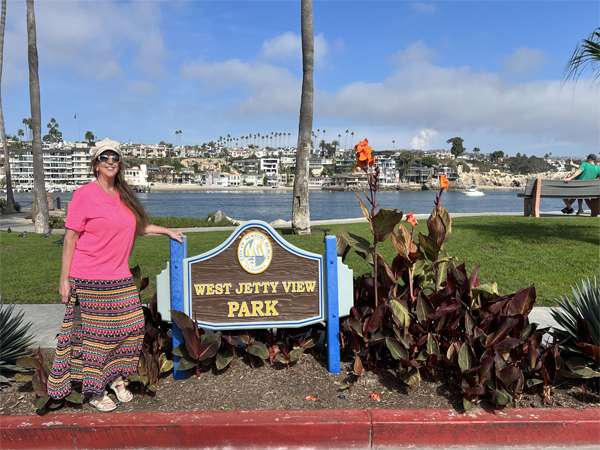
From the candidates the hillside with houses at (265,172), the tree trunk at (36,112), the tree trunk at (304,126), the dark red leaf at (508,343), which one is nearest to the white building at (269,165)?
the hillside with houses at (265,172)

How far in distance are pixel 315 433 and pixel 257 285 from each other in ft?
3.79

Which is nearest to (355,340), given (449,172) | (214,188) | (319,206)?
(319,206)

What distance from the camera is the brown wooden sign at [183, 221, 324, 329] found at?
3482 mm

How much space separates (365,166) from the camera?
134 inches

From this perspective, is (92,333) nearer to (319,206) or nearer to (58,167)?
(319,206)

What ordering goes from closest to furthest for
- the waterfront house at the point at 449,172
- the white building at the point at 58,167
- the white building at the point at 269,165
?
1. the white building at the point at 58,167
2. the waterfront house at the point at 449,172
3. the white building at the point at 269,165

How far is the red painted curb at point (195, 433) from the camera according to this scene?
2.89m

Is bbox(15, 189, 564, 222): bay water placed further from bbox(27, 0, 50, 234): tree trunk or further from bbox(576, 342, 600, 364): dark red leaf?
bbox(576, 342, 600, 364): dark red leaf

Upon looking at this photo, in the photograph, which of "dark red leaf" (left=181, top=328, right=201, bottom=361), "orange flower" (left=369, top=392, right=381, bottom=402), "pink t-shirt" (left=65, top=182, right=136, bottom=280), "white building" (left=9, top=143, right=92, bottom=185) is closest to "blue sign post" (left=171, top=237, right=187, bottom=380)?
"dark red leaf" (left=181, top=328, right=201, bottom=361)

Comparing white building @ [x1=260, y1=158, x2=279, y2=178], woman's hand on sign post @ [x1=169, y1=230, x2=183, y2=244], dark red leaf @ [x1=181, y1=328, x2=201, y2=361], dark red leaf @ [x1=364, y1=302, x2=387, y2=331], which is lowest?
dark red leaf @ [x1=181, y1=328, x2=201, y2=361]

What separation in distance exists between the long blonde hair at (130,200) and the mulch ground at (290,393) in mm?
1256

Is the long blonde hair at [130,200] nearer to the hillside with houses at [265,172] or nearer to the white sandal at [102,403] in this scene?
the white sandal at [102,403]

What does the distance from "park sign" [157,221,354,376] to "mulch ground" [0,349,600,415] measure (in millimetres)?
245

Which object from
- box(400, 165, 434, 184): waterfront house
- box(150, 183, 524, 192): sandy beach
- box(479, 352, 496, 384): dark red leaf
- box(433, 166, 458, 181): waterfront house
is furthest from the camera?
box(400, 165, 434, 184): waterfront house
